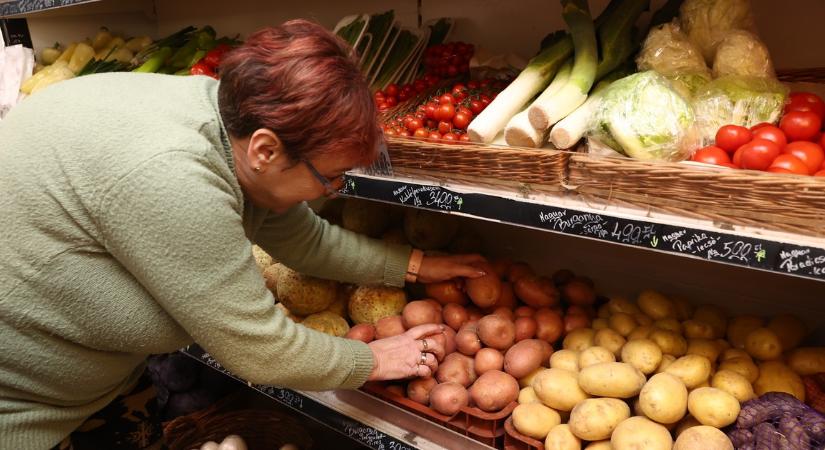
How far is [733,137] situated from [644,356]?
0.52 meters

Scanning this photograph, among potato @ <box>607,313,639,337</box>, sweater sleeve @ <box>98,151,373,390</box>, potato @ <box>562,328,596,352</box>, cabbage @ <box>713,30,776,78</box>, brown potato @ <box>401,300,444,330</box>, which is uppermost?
cabbage @ <box>713,30,776,78</box>

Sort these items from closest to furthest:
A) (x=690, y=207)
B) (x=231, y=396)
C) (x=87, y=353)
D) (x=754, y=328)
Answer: (x=690, y=207), (x=87, y=353), (x=754, y=328), (x=231, y=396)

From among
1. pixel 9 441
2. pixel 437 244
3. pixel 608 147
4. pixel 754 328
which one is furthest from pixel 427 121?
pixel 9 441

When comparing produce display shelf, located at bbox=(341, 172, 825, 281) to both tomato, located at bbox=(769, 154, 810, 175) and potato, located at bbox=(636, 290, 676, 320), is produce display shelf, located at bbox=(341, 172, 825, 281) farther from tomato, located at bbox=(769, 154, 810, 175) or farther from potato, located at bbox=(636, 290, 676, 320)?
potato, located at bbox=(636, 290, 676, 320)

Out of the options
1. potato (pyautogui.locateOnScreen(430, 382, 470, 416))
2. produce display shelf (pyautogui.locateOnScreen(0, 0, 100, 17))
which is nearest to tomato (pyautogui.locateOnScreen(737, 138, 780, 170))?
potato (pyautogui.locateOnScreen(430, 382, 470, 416))

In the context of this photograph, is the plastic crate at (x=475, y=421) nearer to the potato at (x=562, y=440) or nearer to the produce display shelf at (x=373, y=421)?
the produce display shelf at (x=373, y=421)

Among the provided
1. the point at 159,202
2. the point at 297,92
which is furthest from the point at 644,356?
the point at 159,202

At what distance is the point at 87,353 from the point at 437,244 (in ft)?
3.36

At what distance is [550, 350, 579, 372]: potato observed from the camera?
136 centimetres

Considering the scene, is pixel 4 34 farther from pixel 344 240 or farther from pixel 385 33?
pixel 344 240

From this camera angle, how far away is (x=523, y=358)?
1387 mm

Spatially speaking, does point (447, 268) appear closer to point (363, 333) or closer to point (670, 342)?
point (363, 333)

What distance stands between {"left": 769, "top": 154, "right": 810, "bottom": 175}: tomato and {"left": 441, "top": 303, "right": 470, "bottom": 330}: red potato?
0.85 meters

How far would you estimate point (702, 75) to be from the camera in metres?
1.34
